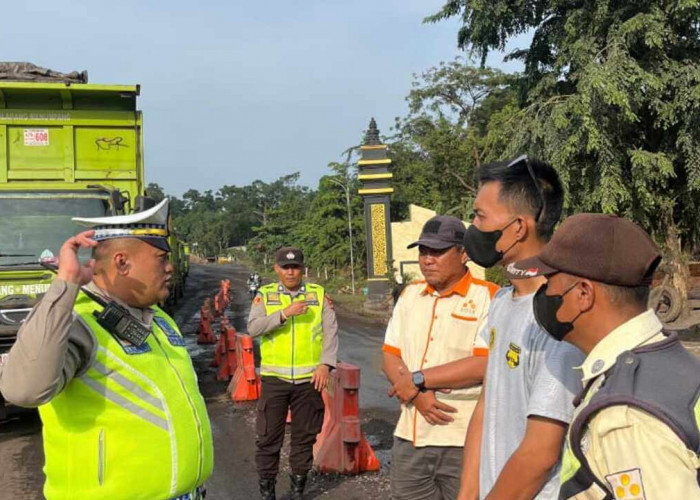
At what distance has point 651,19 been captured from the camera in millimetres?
13508

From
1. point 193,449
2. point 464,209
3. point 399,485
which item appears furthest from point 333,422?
point 464,209

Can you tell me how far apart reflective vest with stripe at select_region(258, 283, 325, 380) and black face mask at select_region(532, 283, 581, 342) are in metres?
3.54

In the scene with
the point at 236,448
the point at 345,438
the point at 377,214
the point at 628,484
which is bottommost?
the point at 236,448

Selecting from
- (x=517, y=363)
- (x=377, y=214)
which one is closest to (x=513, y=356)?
(x=517, y=363)

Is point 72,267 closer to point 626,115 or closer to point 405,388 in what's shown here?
point 405,388

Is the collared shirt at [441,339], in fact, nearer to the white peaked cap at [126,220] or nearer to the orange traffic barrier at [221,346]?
the white peaked cap at [126,220]

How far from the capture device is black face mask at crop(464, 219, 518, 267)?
8.33ft

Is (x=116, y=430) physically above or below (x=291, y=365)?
above

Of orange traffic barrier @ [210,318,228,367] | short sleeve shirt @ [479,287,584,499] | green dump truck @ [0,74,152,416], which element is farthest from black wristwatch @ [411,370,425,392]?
orange traffic barrier @ [210,318,228,367]

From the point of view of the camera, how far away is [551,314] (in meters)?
1.83

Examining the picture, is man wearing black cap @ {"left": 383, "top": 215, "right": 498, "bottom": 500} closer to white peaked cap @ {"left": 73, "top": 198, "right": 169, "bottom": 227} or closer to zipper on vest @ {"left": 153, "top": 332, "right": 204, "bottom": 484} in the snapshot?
zipper on vest @ {"left": 153, "top": 332, "right": 204, "bottom": 484}

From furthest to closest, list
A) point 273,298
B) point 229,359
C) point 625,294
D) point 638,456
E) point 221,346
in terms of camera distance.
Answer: point 221,346
point 229,359
point 273,298
point 625,294
point 638,456

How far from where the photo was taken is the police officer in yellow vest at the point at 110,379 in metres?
2.09

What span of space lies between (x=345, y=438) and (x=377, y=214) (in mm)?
17614
